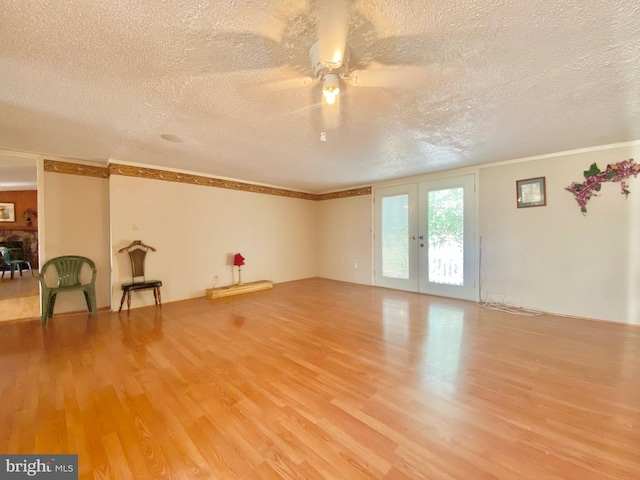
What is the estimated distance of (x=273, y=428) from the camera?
4.88 ft

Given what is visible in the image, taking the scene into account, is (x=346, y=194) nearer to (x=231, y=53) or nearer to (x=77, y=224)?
(x=231, y=53)

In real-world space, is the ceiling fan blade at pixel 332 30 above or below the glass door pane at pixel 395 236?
above

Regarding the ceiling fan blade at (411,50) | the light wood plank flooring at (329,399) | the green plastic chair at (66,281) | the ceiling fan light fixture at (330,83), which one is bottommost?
the light wood plank flooring at (329,399)

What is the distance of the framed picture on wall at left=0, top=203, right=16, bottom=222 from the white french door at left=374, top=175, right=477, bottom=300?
10.3m

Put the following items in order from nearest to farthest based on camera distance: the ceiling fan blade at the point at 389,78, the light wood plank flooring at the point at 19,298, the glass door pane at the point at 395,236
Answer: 1. the ceiling fan blade at the point at 389,78
2. the light wood plank flooring at the point at 19,298
3. the glass door pane at the point at 395,236

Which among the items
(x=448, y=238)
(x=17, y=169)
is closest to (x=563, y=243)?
(x=448, y=238)

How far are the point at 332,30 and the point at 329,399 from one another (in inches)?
90.7

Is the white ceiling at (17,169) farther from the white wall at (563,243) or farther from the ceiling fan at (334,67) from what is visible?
the white wall at (563,243)

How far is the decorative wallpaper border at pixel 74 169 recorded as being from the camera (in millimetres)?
3656

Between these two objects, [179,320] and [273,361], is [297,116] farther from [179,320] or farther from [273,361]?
[179,320]

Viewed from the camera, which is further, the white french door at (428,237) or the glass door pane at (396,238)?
the glass door pane at (396,238)

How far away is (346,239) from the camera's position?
631 centimetres

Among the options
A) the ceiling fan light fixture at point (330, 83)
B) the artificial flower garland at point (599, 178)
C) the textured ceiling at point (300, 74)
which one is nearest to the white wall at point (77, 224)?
the textured ceiling at point (300, 74)
